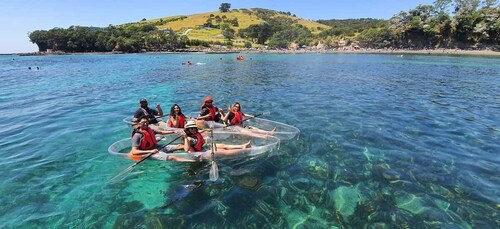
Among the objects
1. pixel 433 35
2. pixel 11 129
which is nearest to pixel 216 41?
pixel 433 35

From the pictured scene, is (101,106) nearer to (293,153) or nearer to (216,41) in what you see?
(293,153)

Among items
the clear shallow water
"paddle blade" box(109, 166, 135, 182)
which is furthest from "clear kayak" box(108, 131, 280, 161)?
"paddle blade" box(109, 166, 135, 182)

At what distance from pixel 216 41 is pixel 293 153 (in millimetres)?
175562

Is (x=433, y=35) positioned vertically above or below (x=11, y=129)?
above

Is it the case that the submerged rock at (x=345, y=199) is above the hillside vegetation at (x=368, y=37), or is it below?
below

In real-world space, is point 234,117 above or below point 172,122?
above

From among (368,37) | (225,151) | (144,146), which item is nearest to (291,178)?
(225,151)

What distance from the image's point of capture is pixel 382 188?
9.92m

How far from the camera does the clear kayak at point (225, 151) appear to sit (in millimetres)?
11250

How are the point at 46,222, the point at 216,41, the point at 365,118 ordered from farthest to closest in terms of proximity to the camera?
the point at 216,41
the point at 365,118
the point at 46,222

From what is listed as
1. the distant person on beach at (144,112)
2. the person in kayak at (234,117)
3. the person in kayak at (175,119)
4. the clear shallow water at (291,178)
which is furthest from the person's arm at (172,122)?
the clear shallow water at (291,178)

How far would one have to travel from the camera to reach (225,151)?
11625 mm

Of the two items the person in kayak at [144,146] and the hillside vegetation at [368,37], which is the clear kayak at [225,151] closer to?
the person in kayak at [144,146]

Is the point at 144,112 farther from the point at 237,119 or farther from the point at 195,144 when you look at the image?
the point at 195,144
